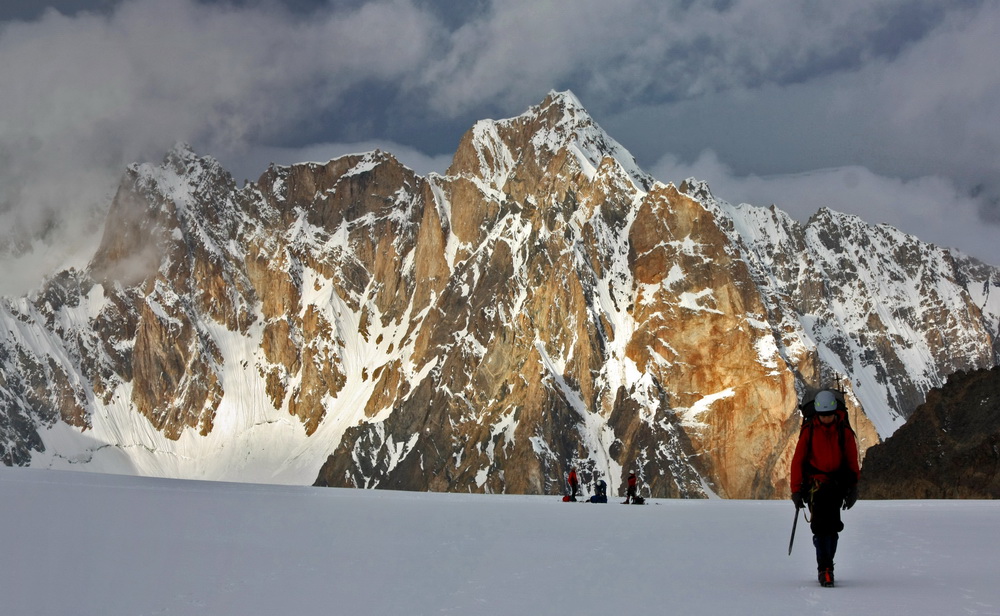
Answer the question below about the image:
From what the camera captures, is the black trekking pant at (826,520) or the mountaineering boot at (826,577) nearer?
the mountaineering boot at (826,577)

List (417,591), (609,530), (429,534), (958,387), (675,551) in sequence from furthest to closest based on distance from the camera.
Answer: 1. (958,387)
2. (609,530)
3. (429,534)
4. (675,551)
5. (417,591)

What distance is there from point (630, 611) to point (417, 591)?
279 cm

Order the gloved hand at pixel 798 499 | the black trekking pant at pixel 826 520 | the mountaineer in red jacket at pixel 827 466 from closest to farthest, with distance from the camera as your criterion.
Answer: the black trekking pant at pixel 826 520, the mountaineer in red jacket at pixel 827 466, the gloved hand at pixel 798 499

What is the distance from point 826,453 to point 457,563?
527 cm

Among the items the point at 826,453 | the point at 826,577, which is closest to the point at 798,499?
the point at 826,453

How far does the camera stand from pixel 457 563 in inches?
610

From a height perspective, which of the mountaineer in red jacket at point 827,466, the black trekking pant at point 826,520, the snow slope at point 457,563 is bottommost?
the snow slope at point 457,563

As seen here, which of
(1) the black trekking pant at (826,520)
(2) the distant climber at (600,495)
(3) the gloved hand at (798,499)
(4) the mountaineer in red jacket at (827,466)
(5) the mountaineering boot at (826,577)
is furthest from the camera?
(2) the distant climber at (600,495)

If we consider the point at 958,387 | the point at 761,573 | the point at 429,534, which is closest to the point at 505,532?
the point at 429,534

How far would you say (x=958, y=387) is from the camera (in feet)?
241

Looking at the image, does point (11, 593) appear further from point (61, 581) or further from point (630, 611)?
point (630, 611)

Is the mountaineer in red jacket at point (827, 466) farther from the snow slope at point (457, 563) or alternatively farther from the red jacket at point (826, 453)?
the snow slope at point (457, 563)

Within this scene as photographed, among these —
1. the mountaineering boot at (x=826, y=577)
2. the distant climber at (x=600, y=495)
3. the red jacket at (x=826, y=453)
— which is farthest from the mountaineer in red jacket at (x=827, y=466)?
the distant climber at (x=600, y=495)

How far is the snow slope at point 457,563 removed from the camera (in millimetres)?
11828
